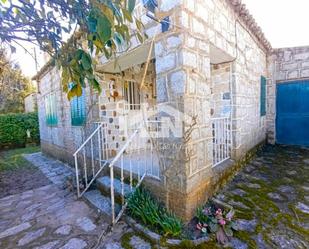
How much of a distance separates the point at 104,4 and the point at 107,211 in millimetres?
2869

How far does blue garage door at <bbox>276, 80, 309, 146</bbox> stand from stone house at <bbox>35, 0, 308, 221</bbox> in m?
0.28

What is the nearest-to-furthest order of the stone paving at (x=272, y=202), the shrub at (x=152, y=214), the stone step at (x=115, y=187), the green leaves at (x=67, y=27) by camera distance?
the green leaves at (x=67, y=27)
the stone paving at (x=272, y=202)
the shrub at (x=152, y=214)
the stone step at (x=115, y=187)

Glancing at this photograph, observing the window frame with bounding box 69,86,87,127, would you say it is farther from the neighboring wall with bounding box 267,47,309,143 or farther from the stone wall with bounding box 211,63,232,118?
the neighboring wall with bounding box 267,47,309,143

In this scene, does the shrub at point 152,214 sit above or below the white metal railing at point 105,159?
below

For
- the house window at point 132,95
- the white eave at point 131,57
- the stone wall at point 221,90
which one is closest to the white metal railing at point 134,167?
the house window at point 132,95

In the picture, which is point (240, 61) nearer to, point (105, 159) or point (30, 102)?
point (105, 159)

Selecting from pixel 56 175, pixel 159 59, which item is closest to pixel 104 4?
pixel 159 59

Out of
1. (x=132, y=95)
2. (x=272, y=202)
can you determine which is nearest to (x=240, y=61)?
(x=132, y=95)

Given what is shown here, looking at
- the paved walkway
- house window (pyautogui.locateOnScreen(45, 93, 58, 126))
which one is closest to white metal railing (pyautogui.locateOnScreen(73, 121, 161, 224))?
the paved walkway

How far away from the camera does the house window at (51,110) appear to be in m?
7.11

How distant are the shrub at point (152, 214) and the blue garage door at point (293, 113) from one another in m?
6.12

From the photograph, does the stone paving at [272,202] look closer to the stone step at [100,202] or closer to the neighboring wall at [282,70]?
the stone step at [100,202]

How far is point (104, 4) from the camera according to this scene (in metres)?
1.08

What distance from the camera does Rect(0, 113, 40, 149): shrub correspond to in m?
11.0
